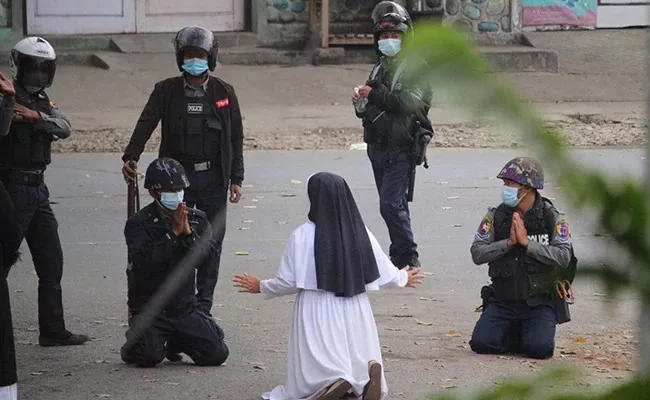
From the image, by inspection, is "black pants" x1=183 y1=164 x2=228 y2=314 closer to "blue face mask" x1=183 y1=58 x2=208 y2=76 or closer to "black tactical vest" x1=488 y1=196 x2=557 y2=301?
"blue face mask" x1=183 y1=58 x2=208 y2=76

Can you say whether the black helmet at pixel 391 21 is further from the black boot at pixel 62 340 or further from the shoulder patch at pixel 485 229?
the black boot at pixel 62 340

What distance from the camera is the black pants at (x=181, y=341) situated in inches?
257

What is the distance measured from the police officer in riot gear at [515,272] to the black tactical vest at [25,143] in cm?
243

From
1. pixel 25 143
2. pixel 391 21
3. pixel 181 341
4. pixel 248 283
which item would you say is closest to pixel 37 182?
pixel 25 143

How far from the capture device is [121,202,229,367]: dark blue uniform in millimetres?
6516

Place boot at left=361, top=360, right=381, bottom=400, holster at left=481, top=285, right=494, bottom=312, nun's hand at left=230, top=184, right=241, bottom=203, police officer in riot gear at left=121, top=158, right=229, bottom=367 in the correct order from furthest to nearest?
nun's hand at left=230, top=184, right=241, bottom=203, holster at left=481, top=285, right=494, bottom=312, police officer in riot gear at left=121, top=158, right=229, bottom=367, boot at left=361, top=360, right=381, bottom=400

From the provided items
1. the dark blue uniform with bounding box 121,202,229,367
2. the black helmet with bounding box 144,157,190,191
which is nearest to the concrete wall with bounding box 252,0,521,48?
the black helmet with bounding box 144,157,190,191

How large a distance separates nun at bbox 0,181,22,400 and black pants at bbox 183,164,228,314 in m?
2.00

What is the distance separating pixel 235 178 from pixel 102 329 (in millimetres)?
1214

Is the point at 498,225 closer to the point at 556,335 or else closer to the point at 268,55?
the point at 556,335

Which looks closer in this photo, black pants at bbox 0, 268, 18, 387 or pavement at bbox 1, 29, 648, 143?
black pants at bbox 0, 268, 18, 387

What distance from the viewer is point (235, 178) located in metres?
7.51

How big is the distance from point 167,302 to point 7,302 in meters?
1.70

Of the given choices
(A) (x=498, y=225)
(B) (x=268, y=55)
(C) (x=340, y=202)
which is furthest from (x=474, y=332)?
(B) (x=268, y=55)
